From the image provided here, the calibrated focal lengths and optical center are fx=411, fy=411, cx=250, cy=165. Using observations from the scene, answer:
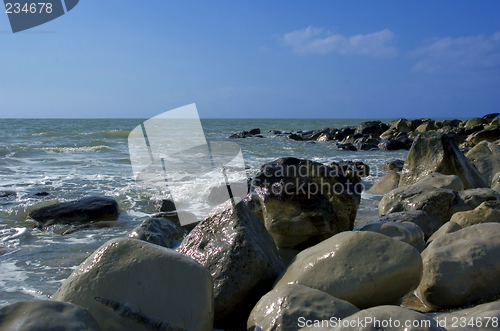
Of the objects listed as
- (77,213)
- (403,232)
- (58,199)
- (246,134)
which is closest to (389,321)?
(403,232)

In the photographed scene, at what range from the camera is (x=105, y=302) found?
7.09 feet

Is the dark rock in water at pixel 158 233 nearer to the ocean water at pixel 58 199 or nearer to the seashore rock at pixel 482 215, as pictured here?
the ocean water at pixel 58 199

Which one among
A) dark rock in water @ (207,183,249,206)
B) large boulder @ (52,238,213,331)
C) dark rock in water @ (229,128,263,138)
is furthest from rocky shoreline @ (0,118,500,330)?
dark rock in water @ (229,128,263,138)

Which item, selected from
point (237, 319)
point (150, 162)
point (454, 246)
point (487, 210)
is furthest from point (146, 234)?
point (150, 162)

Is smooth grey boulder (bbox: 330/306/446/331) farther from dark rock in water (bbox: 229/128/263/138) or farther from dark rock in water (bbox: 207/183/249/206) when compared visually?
dark rock in water (bbox: 229/128/263/138)

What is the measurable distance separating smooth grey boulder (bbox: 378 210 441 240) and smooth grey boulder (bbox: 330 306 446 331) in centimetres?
238

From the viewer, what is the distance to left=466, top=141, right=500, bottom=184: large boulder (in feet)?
22.8

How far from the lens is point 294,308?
218 centimetres

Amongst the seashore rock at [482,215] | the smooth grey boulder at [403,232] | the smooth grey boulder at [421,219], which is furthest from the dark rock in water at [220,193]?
the seashore rock at [482,215]

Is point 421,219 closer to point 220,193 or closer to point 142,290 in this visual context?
point 142,290

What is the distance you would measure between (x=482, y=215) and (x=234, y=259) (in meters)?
2.49

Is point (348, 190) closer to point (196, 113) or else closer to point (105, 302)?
point (196, 113)

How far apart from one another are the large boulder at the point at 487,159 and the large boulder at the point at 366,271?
522 cm

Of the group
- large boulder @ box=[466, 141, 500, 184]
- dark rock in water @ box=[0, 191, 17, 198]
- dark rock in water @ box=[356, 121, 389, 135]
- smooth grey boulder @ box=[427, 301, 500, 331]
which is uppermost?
dark rock in water @ box=[0, 191, 17, 198]
